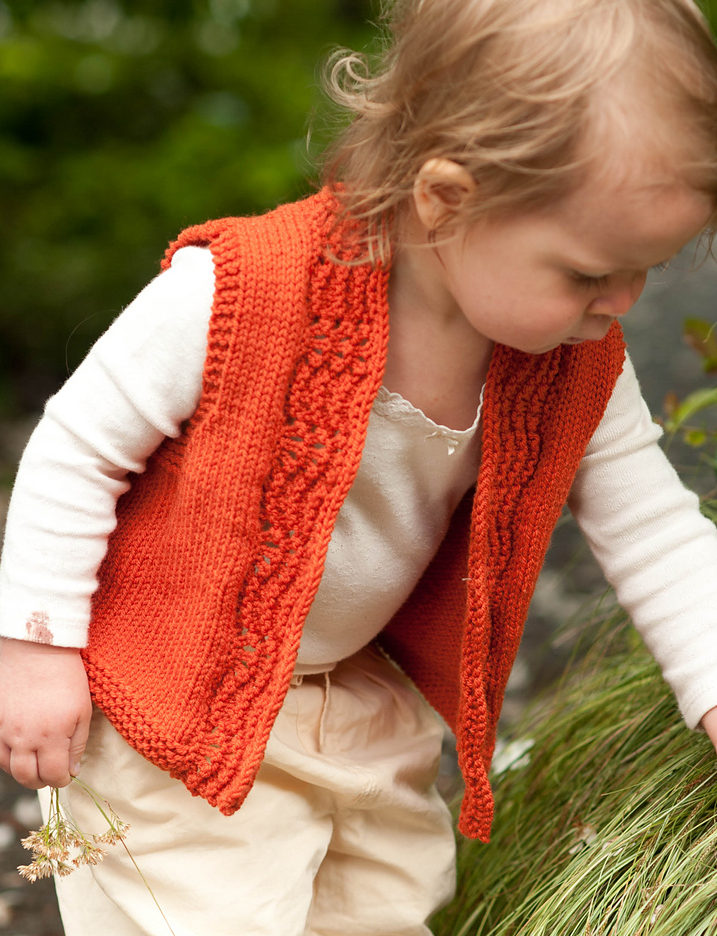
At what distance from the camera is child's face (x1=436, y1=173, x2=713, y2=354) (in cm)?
126

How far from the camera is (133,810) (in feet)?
5.26

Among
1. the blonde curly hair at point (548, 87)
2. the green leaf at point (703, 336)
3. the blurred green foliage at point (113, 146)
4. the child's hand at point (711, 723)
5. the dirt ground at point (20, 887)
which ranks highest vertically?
the blonde curly hair at point (548, 87)

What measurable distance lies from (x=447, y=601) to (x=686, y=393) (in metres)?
2.47

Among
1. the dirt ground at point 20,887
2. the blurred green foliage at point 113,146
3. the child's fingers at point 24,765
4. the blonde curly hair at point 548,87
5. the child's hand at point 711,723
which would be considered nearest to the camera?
the blonde curly hair at point 548,87

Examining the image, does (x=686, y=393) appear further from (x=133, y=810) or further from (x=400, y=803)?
(x=133, y=810)

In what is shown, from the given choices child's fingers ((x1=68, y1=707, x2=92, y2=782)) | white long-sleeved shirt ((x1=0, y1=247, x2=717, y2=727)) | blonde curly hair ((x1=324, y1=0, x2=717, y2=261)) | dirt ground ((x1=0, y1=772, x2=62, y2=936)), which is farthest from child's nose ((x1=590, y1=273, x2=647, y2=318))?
dirt ground ((x1=0, y1=772, x2=62, y2=936))

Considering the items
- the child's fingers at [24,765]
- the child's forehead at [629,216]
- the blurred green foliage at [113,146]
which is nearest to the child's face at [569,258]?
the child's forehead at [629,216]

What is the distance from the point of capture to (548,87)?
1240 millimetres

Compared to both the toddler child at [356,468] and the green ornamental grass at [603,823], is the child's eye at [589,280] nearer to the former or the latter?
the toddler child at [356,468]

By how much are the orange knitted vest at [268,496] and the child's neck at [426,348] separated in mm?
44

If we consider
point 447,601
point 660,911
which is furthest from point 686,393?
point 660,911

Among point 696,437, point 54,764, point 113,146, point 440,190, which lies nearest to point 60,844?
point 54,764

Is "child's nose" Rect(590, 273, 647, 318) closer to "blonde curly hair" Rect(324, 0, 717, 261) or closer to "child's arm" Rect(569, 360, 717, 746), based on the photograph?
"blonde curly hair" Rect(324, 0, 717, 261)

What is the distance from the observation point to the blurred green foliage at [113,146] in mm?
4102
